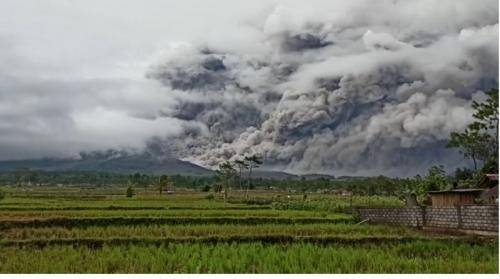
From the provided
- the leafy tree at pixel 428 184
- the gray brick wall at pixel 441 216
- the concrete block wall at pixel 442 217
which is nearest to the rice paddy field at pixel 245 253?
the gray brick wall at pixel 441 216

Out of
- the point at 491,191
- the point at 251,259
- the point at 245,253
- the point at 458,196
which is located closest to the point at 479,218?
the point at 491,191

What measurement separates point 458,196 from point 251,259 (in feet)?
39.7

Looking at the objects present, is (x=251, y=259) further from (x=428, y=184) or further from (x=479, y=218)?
(x=428, y=184)

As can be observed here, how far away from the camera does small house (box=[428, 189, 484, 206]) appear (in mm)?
17500

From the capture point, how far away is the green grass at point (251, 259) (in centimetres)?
696

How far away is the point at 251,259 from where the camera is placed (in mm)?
7750

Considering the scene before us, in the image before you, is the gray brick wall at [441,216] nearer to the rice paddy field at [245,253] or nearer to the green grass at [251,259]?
the rice paddy field at [245,253]

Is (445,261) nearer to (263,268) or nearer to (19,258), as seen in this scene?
(263,268)

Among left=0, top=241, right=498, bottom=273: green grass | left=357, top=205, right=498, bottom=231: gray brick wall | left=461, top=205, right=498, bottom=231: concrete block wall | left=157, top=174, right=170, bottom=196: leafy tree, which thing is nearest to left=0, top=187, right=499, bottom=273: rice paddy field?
left=0, top=241, right=498, bottom=273: green grass

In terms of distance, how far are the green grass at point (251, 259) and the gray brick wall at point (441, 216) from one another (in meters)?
3.18

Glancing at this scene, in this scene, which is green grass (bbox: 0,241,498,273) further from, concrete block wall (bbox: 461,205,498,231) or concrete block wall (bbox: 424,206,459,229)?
concrete block wall (bbox: 424,206,459,229)

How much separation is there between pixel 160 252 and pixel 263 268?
2.10 meters

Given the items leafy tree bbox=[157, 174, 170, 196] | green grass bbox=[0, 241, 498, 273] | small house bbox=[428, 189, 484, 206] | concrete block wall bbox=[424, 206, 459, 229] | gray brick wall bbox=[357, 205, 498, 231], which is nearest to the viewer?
green grass bbox=[0, 241, 498, 273]

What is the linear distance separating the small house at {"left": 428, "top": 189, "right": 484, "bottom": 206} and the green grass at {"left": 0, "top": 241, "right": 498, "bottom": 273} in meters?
8.57
